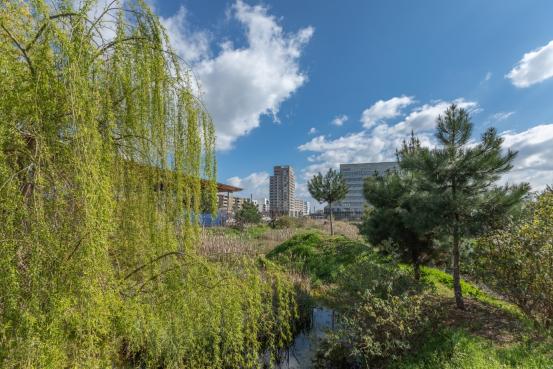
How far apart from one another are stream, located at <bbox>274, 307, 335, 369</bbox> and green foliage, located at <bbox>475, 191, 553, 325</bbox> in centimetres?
280

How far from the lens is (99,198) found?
5.67 feet

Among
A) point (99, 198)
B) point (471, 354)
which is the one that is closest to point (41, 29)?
point (99, 198)

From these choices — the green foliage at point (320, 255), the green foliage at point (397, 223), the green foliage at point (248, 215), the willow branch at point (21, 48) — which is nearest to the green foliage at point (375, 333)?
the green foliage at point (397, 223)

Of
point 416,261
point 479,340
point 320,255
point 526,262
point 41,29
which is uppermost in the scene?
point 41,29

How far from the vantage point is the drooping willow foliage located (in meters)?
1.60

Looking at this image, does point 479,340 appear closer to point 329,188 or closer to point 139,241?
point 139,241

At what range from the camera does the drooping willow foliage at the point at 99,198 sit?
1.60 m

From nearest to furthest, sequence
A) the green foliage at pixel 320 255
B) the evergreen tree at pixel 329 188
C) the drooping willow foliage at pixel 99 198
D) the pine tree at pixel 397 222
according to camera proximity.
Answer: the drooping willow foliage at pixel 99 198
the pine tree at pixel 397 222
the green foliage at pixel 320 255
the evergreen tree at pixel 329 188

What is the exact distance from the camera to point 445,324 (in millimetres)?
4441

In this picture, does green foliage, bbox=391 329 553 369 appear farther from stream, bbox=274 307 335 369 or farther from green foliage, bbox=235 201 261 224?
green foliage, bbox=235 201 261 224

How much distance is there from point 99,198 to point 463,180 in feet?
17.9

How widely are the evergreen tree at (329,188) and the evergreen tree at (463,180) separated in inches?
446

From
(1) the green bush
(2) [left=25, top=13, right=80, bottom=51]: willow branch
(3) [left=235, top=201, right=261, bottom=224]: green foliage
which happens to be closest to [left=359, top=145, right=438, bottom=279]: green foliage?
(2) [left=25, top=13, right=80, bottom=51]: willow branch

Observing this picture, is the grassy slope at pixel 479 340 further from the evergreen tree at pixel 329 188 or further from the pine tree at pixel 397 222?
the evergreen tree at pixel 329 188
